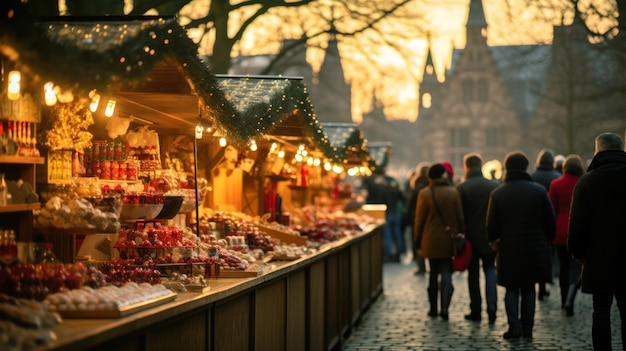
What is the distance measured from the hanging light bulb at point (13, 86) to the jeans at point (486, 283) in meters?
9.10

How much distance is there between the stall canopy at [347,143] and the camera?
1677 centimetres

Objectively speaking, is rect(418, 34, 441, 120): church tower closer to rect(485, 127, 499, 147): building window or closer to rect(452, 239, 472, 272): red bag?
rect(485, 127, 499, 147): building window

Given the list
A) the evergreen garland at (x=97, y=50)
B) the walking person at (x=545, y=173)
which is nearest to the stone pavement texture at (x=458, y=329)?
the walking person at (x=545, y=173)

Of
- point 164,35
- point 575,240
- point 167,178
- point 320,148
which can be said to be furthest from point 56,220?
point 320,148

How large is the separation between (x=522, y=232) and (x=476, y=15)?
107 meters

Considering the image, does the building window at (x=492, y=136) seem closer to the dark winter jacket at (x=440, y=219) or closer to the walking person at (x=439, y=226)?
the walking person at (x=439, y=226)

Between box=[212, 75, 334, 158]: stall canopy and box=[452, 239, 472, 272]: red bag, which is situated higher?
box=[212, 75, 334, 158]: stall canopy

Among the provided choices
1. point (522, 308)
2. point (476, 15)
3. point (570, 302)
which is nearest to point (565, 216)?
point (570, 302)

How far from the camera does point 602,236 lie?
9.30 metres

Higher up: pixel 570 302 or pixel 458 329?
pixel 570 302

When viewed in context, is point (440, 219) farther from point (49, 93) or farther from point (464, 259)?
point (49, 93)

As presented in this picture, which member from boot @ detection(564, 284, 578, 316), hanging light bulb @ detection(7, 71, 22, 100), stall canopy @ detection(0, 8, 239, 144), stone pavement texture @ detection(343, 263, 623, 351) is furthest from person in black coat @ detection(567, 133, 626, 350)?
boot @ detection(564, 284, 578, 316)

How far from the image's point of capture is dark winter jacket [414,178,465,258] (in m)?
15.0

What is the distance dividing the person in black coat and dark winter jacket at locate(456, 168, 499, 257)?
544 cm
